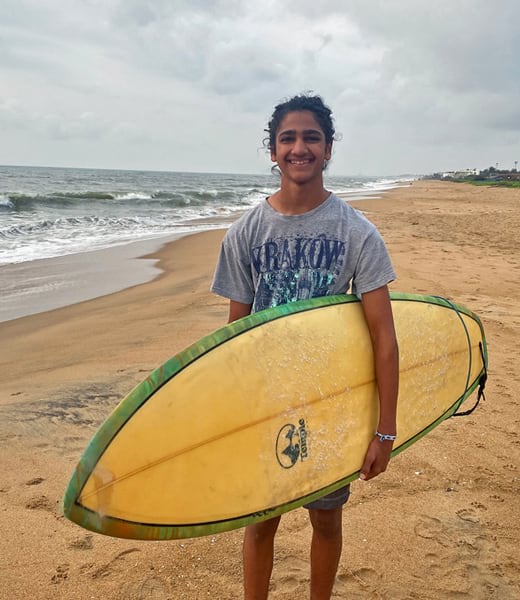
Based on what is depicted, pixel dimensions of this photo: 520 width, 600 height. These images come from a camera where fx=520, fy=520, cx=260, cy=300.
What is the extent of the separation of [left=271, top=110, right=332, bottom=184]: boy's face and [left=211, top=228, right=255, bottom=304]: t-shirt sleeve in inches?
11.1

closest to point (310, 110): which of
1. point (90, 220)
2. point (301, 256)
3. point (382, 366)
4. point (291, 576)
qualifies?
point (301, 256)

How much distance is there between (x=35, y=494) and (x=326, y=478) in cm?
158

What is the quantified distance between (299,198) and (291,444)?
0.80m

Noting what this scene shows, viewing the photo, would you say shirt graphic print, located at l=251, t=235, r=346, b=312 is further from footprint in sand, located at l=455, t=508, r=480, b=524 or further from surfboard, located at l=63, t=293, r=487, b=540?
footprint in sand, located at l=455, t=508, r=480, b=524

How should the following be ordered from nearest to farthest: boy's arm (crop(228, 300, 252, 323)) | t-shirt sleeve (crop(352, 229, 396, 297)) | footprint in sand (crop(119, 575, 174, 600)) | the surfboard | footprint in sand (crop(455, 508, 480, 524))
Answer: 1. the surfboard
2. t-shirt sleeve (crop(352, 229, 396, 297))
3. boy's arm (crop(228, 300, 252, 323))
4. footprint in sand (crop(119, 575, 174, 600))
5. footprint in sand (crop(455, 508, 480, 524))

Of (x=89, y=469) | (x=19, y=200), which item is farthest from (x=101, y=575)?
(x=19, y=200)

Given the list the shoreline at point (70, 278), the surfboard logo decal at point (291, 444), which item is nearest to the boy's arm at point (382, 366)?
the surfboard logo decal at point (291, 444)

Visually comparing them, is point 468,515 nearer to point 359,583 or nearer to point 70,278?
point 359,583

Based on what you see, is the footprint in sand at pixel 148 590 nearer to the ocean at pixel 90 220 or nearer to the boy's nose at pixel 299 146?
the boy's nose at pixel 299 146

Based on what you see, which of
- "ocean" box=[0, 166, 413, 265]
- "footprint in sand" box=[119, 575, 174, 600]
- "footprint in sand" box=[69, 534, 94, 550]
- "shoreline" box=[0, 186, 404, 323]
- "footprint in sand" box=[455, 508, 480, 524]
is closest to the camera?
"footprint in sand" box=[119, 575, 174, 600]

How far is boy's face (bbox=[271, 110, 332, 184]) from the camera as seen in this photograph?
167 cm

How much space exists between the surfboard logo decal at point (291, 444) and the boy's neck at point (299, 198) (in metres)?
0.69

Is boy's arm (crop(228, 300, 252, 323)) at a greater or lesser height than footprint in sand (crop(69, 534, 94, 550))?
greater

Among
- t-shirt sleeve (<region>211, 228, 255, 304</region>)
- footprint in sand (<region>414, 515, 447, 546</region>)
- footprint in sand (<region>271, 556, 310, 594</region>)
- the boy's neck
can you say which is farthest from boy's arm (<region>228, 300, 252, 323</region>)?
footprint in sand (<region>414, 515, 447, 546</region>)
